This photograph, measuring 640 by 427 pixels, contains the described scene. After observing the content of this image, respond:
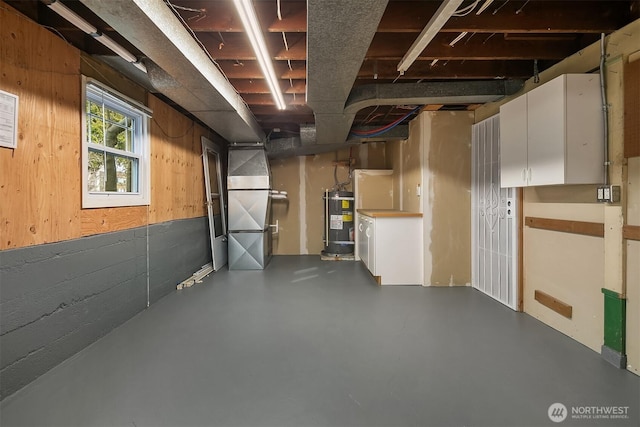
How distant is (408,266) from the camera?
3.80 meters

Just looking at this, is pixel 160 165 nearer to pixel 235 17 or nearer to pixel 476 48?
pixel 235 17

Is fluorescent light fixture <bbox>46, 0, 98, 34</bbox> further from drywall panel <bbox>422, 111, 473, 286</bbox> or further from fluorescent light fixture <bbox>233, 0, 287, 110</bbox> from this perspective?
drywall panel <bbox>422, 111, 473, 286</bbox>

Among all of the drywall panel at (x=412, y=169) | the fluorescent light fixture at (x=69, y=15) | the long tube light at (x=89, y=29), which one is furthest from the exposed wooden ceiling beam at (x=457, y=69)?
the fluorescent light fixture at (x=69, y=15)

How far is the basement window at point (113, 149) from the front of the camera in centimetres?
236

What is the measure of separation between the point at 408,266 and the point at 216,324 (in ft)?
8.04

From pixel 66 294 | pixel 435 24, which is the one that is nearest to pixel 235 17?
pixel 435 24

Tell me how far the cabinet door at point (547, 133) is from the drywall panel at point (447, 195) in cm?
127

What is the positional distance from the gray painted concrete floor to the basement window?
3.93 feet

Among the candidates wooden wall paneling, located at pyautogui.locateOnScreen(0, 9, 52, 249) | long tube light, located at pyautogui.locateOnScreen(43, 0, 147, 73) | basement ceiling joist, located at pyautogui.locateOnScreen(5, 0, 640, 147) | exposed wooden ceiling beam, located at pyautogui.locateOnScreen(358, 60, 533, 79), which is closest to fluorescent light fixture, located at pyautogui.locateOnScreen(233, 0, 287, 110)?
basement ceiling joist, located at pyautogui.locateOnScreen(5, 0, 640, 147)

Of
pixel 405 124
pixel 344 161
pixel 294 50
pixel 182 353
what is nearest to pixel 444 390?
pixel 182 353

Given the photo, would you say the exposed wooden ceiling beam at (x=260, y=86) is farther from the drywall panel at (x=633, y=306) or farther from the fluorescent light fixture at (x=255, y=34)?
the drywall panel at (x=633, y=306)

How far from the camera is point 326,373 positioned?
1.83 metres

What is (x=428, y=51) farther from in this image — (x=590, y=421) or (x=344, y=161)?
(x=344, y=161)

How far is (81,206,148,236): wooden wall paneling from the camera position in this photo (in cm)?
227
